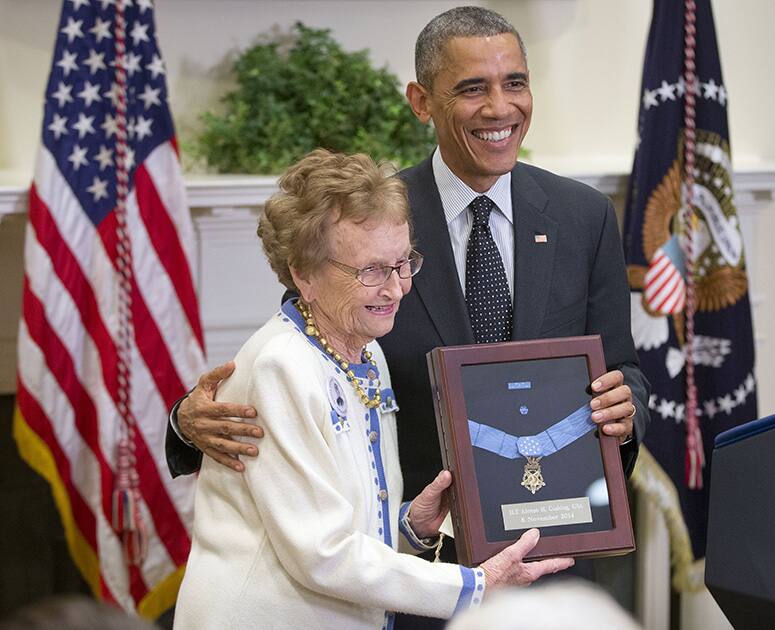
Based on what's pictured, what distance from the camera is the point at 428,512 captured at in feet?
7.23

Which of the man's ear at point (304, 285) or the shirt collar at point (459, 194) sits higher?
the shirt collar at point (459, 194)

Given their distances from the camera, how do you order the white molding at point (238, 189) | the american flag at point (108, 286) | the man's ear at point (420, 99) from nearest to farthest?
the man's ear at point (420, 99) < the american flag at point (108, 286) < the white molding at point (238, 189)

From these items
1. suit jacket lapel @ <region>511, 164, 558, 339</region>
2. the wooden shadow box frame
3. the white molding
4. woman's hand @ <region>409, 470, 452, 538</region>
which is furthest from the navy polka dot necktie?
the white molding

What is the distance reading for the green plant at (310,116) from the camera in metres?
4.25

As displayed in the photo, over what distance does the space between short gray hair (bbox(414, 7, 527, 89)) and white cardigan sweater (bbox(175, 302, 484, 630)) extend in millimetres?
739

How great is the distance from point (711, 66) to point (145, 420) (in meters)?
2.28

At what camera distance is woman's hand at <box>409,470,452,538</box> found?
2189 millimetres

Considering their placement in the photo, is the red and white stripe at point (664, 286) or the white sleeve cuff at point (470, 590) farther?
the red and white stripe at point (664, 286)

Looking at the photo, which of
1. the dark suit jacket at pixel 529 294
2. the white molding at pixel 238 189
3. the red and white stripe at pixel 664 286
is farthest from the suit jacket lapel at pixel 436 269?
the red and white stripe at pixel 664 286

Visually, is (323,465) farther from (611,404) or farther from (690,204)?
(690,204)

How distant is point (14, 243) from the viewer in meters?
4.48

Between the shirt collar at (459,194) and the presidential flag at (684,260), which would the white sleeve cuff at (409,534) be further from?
the presidential flag at (684,260)

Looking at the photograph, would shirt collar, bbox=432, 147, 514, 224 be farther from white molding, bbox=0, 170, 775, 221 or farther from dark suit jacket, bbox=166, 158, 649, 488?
white molding, bbox=0, 170, 775, 221

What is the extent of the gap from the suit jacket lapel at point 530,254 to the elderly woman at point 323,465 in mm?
389
